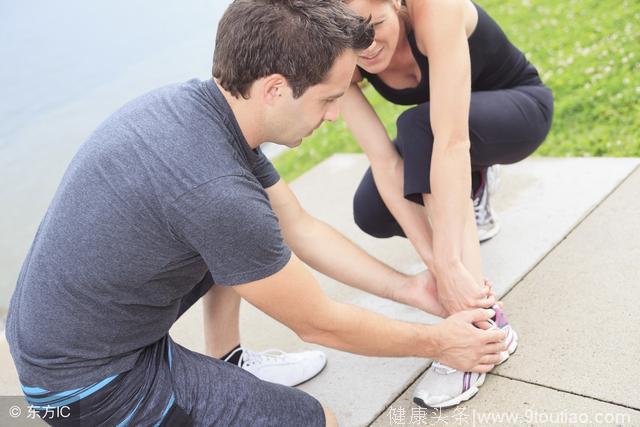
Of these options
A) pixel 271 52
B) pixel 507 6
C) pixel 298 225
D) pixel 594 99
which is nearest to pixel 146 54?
pixel 507 6

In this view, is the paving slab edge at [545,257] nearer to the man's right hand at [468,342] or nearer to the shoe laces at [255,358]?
the man's right hand at [468,342]

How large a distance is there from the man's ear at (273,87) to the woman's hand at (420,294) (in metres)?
0.80

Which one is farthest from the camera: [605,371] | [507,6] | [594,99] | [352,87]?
[507,6]

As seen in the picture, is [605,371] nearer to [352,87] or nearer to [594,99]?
[352,87]

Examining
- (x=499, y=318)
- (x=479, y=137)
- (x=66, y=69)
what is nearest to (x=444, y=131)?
(x=479, y=137)

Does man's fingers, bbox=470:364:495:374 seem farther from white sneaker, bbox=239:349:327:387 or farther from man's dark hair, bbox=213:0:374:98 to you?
man's dark hair, bbox=213:0:374:98

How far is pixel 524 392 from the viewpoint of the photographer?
1.95m

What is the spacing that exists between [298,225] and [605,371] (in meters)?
0.95

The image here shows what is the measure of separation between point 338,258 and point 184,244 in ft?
2.20

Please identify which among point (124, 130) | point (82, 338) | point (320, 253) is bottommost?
point (320, 253)

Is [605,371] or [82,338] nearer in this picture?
[82,338]

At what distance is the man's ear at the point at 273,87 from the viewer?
1549mm

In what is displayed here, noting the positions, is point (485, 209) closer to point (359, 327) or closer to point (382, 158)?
point (382, 158)

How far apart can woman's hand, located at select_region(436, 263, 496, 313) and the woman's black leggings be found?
30cm
